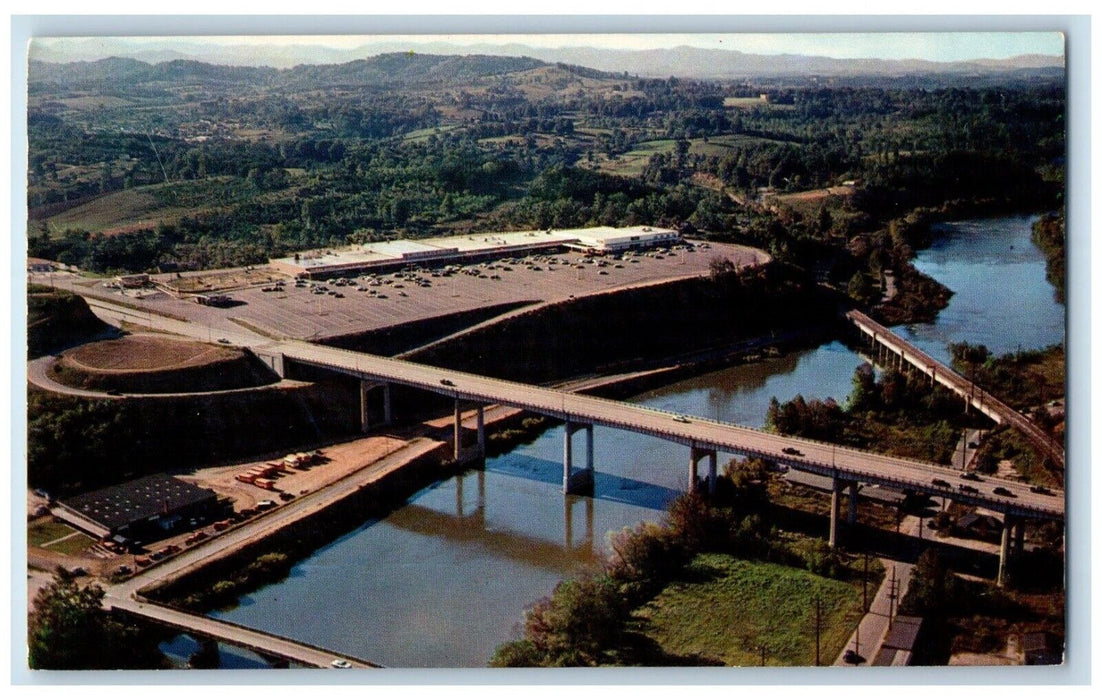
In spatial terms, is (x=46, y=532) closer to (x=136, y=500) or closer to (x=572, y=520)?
(x=136, y=500)

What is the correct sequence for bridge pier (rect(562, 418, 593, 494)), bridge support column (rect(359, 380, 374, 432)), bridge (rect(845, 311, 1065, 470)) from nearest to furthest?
bridge (rect(845, 311, 1065, 470)) → bridge pier (rect(562, 418, 593, 494)) → bridge support column (rect(359, 380, 374, 432))

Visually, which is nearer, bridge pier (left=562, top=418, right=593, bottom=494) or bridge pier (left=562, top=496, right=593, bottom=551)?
bridge pier (left=562, top=496, right=593, bottom=551)

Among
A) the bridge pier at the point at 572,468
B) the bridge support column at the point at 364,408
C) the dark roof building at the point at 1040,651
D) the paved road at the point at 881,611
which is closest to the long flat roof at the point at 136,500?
the bridge support column at the point at 364,408

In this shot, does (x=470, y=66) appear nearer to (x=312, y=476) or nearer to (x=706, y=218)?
(x=312, y=476)

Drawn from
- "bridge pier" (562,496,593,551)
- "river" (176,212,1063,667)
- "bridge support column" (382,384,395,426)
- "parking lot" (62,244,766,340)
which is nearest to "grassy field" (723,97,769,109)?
"river" (176,212,1063,667)

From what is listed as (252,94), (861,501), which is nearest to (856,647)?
(861,501)

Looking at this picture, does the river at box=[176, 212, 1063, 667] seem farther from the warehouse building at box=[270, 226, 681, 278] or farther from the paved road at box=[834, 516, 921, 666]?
the warehouse building at box=[270, 226, 681, 278]
